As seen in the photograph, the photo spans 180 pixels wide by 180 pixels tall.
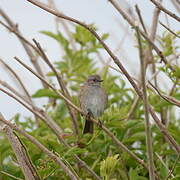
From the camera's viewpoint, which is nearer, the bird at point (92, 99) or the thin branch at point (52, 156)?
the thin branch at point (52, 156)

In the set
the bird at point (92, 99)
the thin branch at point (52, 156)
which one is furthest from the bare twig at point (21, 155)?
the bird at point (92, 99)

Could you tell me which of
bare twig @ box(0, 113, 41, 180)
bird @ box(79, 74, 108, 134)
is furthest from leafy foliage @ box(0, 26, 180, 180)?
bird @ box(79, 74, 108, 134)

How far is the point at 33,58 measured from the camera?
4.78 metres

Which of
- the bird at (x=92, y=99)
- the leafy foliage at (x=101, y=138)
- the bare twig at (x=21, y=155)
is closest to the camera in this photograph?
the bare twig at (x=21, y=155)

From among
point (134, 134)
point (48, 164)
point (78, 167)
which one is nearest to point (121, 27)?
point (134, 134)

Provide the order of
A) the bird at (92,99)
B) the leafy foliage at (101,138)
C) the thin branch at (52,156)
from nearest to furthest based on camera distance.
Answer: the thin branch at (52,156) < the leafy foliage at (101,138) < the bird at (92,99)

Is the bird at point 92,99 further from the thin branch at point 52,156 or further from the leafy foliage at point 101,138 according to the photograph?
the thin branch at point 52,156

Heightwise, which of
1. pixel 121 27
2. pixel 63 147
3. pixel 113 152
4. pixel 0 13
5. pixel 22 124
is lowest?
pixel 113 152

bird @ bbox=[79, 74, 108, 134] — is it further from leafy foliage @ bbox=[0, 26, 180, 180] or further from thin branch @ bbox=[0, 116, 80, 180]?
thin branch @ bbox=[0, 116, 80, 180]

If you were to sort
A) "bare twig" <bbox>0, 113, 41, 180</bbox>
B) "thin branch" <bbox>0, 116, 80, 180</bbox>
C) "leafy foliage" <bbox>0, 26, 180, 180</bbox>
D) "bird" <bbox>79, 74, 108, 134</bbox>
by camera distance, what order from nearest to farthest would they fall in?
"thin branch" <bbox>0, 116, 80, 180</bbox> < "bare twig" <bbox>0, 113, 41, 180</bbox> < "leafy foliage" <bbox>0, 26, 180, 180</bbox> < "bird" <bbox>79, 74, 108, 134</bbox>

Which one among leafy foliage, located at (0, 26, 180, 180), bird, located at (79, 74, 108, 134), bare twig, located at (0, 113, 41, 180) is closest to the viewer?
bare twig, located at (0, 113, 41, 180)

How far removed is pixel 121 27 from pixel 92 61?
0.53m

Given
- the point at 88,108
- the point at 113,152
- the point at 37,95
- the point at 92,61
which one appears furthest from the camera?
the point at 88,108

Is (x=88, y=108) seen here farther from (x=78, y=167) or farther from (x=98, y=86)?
(x=78, y=167)
